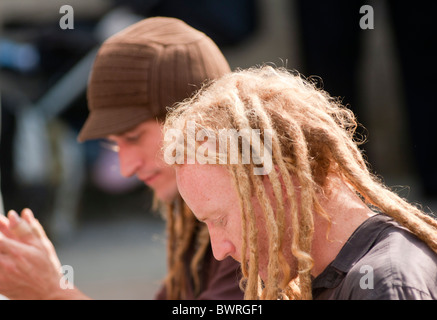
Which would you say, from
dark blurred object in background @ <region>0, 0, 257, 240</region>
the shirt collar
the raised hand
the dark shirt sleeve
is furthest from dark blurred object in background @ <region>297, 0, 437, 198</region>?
the shirt collar

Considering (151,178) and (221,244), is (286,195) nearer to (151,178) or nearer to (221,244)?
(221,244)

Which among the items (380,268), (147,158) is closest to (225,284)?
(147,158)

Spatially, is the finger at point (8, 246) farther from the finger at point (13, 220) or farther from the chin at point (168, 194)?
the chin at point (168, 194)

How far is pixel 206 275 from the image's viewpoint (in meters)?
2.23

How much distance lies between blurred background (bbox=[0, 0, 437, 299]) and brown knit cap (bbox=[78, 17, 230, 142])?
7.04ft

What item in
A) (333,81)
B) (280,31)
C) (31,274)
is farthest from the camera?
(280,31)

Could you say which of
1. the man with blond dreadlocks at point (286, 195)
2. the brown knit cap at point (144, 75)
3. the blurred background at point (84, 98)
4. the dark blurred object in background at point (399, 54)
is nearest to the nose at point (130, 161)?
the brown knit cap at point (144, 75)

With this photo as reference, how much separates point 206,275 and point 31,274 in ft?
2.00

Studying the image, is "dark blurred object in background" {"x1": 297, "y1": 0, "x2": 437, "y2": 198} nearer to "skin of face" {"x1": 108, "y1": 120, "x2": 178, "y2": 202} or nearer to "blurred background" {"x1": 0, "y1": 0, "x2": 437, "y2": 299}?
"blurred background" {"x1": 0, "y1": 0, "x2": 437, "y2": 299}

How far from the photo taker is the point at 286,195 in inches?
53.3

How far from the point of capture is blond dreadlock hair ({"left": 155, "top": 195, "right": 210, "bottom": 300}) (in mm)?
2232

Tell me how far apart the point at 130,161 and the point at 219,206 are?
37.5 inches
